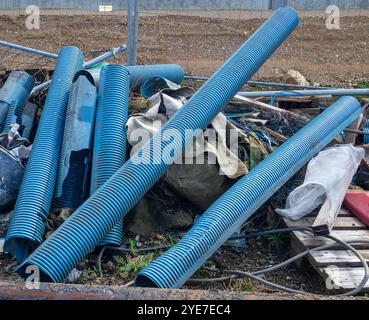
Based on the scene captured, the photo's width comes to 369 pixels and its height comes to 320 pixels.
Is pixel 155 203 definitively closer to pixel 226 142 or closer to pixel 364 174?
pixel 226 142

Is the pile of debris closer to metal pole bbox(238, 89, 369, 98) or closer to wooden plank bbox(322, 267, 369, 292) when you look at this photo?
wooden plank bbox(322, 267, 369, 292)

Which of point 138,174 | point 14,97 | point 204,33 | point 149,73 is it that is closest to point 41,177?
point 138,174

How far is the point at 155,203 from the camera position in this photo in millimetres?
4082

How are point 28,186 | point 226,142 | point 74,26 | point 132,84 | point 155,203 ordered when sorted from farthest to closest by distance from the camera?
point 74,26, point 132,84, point 226,142, point 155,203, point 28,186

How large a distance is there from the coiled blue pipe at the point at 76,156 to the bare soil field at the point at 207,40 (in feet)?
15.4

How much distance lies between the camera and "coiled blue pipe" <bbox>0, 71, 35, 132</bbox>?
190 inches

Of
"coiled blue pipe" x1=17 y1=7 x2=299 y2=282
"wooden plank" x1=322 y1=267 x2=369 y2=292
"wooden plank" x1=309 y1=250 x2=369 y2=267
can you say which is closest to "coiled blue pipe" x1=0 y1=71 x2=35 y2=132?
"coiled blue pipe" x1=17 y1=7 x2=299 y2=282

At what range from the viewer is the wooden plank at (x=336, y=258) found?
11.5 ft

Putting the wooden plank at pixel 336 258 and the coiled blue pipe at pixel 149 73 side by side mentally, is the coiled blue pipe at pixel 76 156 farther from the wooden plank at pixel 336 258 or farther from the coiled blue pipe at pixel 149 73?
the wooden plank at pixel 336 258

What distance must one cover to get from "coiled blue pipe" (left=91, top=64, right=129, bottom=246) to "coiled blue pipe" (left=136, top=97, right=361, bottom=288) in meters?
0.66

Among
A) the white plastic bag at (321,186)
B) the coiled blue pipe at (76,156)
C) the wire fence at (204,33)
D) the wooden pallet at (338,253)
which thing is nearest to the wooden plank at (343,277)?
the wooden pallet at (338,253)

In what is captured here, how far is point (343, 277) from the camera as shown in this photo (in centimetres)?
336
